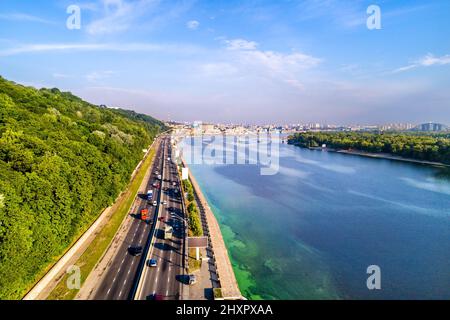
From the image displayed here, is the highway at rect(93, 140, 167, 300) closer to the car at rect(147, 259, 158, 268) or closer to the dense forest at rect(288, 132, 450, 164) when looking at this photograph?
the car at rect(147, 259, 158, 268)

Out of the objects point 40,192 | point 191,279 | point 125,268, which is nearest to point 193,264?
point 191,279

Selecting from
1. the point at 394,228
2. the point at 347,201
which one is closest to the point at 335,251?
the point at 394,228

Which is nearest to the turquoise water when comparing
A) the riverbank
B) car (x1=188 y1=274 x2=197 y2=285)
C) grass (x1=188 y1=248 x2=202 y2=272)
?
grass (x1=188 y1=248 x2=202 y2=272)

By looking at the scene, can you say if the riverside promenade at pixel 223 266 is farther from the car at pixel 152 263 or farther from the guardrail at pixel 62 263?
the guardrail at pixel 62 263

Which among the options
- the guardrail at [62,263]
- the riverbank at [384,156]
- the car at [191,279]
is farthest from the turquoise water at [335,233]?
the riverbank at [384,156]

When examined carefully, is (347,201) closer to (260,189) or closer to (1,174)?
(260,189)

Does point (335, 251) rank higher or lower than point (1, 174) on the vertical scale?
lower
